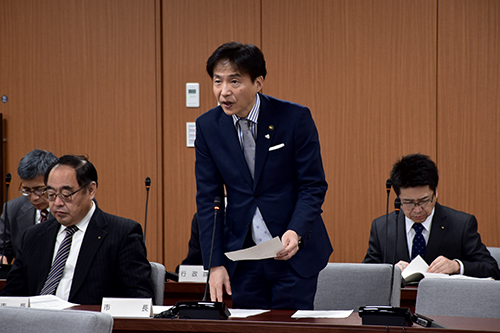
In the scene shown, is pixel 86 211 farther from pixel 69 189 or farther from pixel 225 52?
pixel 225 52

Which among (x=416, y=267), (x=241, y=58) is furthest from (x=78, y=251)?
(x=416, y=267)

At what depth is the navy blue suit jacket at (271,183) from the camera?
2.10 metres

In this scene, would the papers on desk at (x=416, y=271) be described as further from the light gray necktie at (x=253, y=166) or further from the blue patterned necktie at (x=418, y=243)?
the light gray necktie at (x=253, y=166)

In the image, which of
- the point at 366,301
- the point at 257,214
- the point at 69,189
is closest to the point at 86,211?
the point at 69,189

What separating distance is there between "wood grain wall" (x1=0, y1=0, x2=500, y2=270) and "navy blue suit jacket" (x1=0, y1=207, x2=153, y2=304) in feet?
6.96

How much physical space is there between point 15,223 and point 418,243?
2.58 meters

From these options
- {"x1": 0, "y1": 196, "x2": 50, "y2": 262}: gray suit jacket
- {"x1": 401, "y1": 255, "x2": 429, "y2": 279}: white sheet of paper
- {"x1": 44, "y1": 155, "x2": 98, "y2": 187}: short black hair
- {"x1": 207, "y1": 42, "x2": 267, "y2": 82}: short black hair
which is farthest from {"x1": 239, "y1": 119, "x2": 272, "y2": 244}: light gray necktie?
{"x1": 0, "y1": 196, "x2": 50, "y2": 262}: gray suit jacket

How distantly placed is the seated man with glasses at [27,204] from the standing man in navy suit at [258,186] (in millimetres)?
1858

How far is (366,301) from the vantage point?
264 cm

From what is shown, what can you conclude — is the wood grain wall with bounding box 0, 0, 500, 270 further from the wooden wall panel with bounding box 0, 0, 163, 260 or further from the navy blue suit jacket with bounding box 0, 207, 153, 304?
the navy blue suit jacket with bounding box 0, 207, 153, 304

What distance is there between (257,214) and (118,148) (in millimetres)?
2939

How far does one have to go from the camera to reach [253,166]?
2.16m

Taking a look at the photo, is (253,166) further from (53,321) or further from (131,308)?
(53,321)

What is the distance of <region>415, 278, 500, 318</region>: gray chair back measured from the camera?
2.21m
